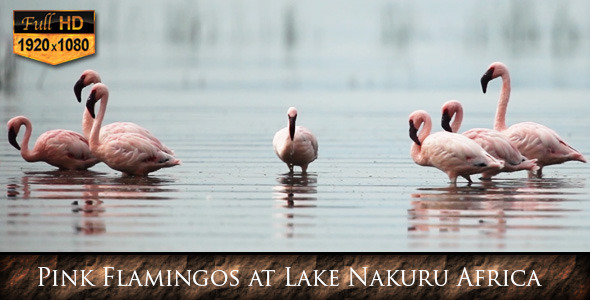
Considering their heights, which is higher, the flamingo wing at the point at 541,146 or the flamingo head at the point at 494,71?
the flamingo head at the point at 494,71

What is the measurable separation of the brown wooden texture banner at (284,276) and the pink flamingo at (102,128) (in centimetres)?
201

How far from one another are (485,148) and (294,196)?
1409 mm

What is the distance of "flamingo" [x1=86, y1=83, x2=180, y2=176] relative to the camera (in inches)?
301

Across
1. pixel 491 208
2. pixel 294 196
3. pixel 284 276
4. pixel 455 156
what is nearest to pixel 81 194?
pixel 294 196

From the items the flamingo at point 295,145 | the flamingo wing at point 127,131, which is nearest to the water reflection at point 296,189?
the flamingo at point 295,145

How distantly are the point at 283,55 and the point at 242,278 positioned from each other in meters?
3.84

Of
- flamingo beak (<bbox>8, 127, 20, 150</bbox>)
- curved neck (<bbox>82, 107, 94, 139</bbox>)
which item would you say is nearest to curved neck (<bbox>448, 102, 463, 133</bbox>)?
curved neck (<bbox>82, 107, 94, 139</bbox>)

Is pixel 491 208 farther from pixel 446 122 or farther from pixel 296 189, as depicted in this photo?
pixel 446 122

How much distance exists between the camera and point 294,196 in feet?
23.3

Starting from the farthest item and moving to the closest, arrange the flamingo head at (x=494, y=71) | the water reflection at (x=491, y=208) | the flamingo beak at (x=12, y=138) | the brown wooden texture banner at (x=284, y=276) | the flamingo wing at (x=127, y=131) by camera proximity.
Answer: the flamingo head at (x=494, y=71) < the flamingo beak at (x=12, y=138) < the flamingo wing at (x=127, y=131) < the water reflection at (x=491, y=208) < the brown wooden texture banner at (x=284, y=276)

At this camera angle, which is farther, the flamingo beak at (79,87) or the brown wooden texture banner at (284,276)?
the flamingo beak at (79,87)

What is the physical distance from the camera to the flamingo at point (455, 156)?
23.9 ft

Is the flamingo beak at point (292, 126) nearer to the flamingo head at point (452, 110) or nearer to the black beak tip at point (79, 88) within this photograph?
the flamingo head at point (452, 110)

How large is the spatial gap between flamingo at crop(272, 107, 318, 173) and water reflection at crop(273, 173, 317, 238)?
0.37 ft
